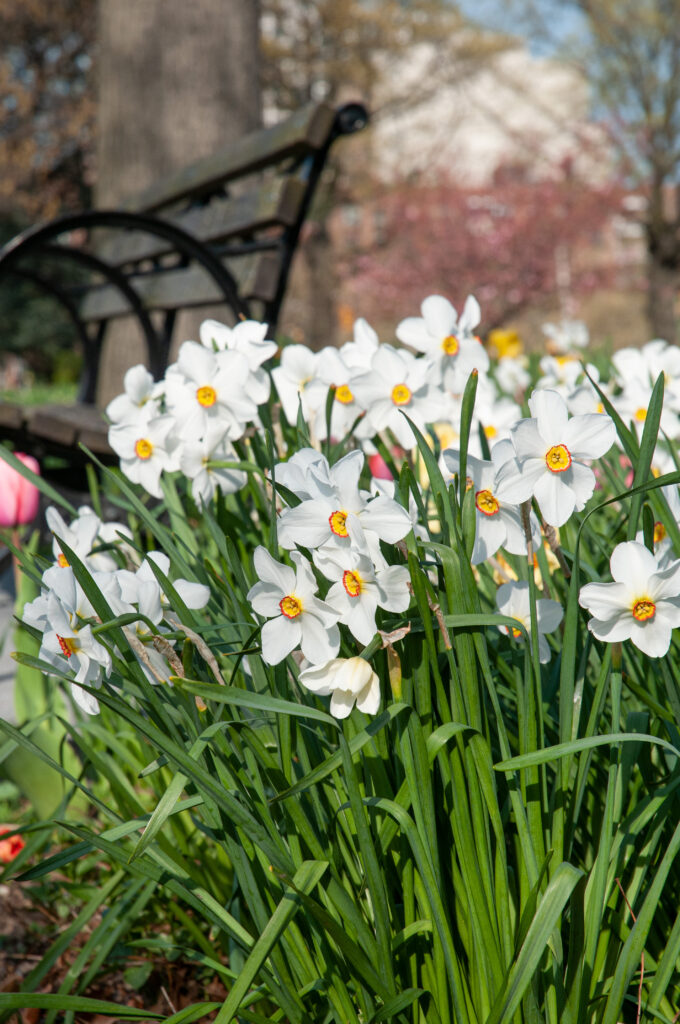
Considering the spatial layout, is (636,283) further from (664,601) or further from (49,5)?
(664,601)

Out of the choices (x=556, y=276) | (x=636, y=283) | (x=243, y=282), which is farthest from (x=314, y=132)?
(x=636, y=283)

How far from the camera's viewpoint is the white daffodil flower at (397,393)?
3.66 feet

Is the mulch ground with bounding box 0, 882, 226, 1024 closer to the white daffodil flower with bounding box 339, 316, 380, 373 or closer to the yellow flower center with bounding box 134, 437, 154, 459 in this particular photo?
the yellow flower center with bounding box 134, 437, 154, 459

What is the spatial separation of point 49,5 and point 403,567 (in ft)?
58.1

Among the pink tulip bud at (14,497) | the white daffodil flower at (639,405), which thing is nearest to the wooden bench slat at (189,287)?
the pink tulip bud at (14,497)

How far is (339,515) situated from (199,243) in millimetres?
1888

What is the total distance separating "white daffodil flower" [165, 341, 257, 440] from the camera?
107cm

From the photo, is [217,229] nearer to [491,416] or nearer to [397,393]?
[491,416]

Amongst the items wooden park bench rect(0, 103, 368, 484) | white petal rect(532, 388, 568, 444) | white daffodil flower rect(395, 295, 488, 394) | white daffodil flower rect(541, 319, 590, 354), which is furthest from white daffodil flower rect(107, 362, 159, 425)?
white daffodil flower rect(541, 319, 590, 354)

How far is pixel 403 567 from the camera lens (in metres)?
0.78

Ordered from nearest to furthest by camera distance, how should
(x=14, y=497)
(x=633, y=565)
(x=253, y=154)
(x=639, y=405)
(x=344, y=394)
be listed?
(x=633, y=565), (x=344, y=394), (x=639, y=405), (x=14, y=497), (x=253, y=154)

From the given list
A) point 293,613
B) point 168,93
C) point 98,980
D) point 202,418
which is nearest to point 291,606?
point 293,613

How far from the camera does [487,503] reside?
89 centimetres

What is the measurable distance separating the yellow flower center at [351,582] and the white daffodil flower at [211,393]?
36 cm
